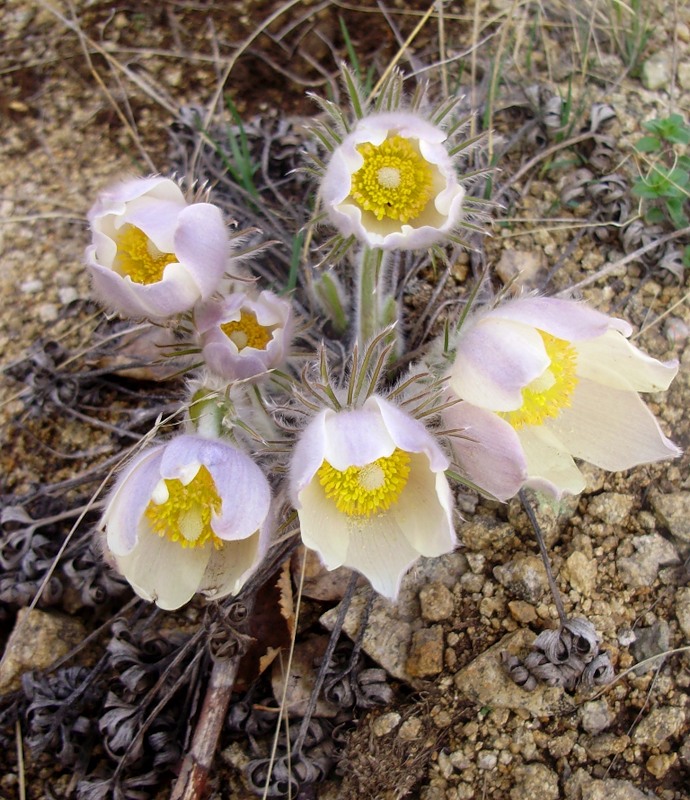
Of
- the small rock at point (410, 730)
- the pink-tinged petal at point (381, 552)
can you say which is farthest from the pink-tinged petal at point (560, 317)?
the small rock at point (410, 730)

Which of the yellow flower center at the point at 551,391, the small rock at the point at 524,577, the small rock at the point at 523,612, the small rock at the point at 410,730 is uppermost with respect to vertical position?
the yellow flower center at the point at 551,391

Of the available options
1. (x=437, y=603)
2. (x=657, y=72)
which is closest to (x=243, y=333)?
(x=437, y=603)

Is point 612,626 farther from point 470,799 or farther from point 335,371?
point 335,371

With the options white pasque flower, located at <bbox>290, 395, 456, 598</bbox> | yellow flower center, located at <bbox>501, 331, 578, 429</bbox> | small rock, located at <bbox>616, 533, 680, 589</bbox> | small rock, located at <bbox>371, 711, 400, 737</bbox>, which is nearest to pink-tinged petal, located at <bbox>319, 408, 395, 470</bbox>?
white pasque flower, located at <bbox>290, 395, 456, 598</bbox>

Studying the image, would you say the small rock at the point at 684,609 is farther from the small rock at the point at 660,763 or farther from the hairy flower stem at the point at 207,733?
the hairy flower stem at the point at 207,733

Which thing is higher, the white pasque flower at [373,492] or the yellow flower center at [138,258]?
the yellow flower center at [138,258]

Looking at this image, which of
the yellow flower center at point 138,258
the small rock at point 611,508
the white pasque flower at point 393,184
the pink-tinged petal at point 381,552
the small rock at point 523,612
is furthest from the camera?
the small rock at point 611,508
